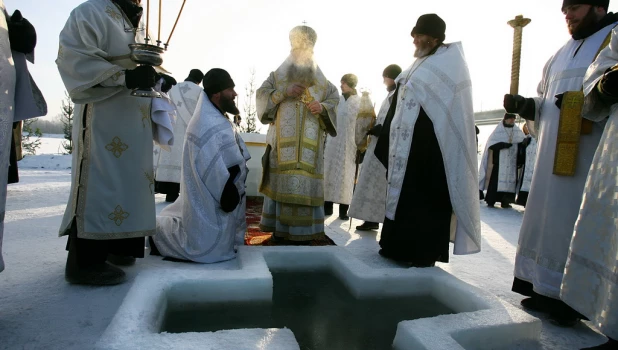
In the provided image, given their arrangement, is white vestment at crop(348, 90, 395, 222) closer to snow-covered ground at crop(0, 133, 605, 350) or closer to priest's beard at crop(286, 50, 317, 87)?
snow-covered ground at crop(0, 133, 605, 350)

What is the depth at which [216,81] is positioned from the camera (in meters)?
3.48

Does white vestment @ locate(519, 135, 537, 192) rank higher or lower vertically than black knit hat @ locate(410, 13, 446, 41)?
lower

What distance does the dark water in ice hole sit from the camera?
2201mm

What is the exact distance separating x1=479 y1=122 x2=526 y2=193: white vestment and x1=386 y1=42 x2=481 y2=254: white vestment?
6316mm

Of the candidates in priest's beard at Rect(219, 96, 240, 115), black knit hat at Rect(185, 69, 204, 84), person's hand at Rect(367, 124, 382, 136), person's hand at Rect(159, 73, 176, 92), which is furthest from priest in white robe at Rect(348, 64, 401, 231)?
black knit hat at Rect(185, 69, 204, 84)

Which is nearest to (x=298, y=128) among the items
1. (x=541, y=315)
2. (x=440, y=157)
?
(x=440, y=157)

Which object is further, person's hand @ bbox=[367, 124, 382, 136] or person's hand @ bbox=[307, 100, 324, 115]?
person's hand @ bbox=[367, 124, 382, 136]

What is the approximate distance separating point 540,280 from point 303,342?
1.63 meters

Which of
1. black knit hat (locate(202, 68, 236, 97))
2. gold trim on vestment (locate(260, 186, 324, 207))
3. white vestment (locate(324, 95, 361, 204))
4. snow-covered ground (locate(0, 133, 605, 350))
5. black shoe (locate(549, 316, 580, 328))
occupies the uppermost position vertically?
black knit hat (locate(202, 68, 236, 97))

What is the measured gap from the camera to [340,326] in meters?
2.35

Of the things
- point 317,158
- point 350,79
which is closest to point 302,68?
point 317,158

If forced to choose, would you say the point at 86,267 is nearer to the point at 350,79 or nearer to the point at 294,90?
the point at 294,90

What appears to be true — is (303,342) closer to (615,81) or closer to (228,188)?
(228,188)

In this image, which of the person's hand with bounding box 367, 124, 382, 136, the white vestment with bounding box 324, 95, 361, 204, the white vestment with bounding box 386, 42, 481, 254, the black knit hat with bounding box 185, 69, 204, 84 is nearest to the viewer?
the white vestment with bounding box 386, 42, 481, 254
